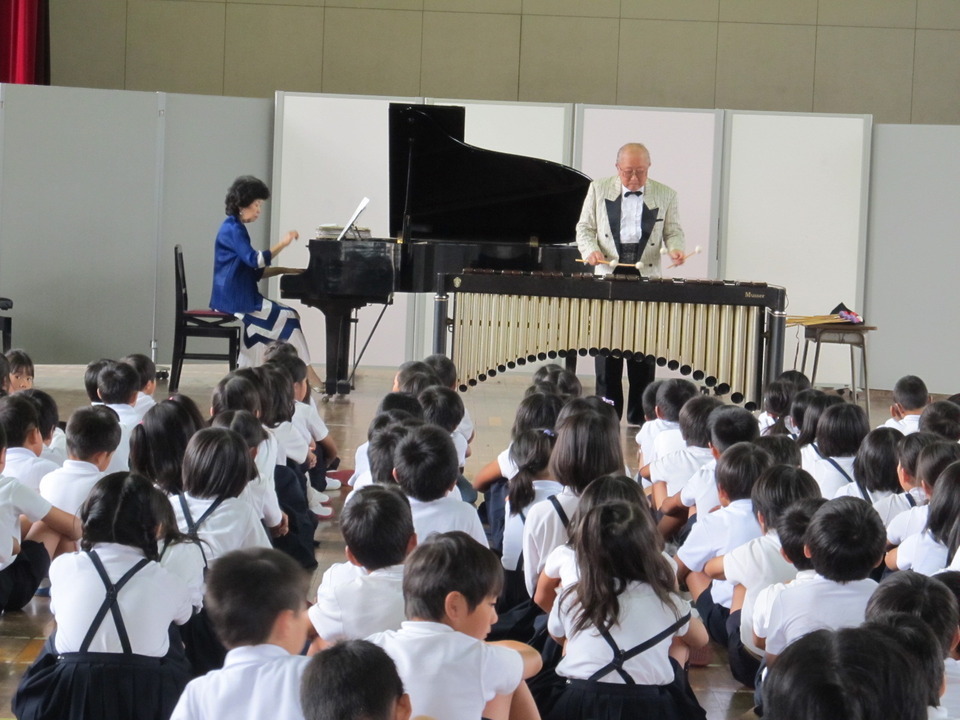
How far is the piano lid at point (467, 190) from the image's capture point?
811cm

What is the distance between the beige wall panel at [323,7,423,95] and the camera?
1134cm

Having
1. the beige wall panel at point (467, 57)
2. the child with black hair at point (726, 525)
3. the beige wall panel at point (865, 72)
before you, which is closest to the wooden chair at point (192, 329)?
the beige wall panel at point (467, 57)

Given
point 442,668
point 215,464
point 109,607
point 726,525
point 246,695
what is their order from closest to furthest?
point 246,695
point 442,668
point 109,607
point 215,464
point 726,525

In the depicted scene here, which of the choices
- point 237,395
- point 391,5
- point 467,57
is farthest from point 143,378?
point 391,5

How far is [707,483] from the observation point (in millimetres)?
4016

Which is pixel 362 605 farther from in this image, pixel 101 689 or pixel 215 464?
pixel 215 464

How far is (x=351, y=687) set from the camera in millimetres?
1729

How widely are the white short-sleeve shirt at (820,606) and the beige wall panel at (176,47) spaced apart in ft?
31.5

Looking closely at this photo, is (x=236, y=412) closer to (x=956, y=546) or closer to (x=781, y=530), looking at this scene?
(x=781, y=530)

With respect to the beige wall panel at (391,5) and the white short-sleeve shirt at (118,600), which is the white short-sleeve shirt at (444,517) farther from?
the beige wall panel at (391,5)

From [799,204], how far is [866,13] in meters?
2.52

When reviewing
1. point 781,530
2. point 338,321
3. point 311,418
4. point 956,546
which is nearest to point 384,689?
point 781,530

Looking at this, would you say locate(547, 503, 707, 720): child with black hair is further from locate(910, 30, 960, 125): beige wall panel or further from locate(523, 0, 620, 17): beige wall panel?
locate(910, 30, 960, 125): beige wall panel

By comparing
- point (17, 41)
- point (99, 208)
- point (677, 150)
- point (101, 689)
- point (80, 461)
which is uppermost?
point (17, 41)
